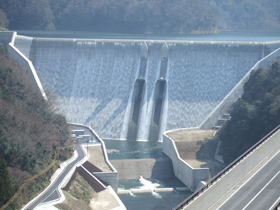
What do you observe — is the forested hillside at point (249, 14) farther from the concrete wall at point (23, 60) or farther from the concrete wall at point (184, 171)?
the concrete wall at point (184, 171)

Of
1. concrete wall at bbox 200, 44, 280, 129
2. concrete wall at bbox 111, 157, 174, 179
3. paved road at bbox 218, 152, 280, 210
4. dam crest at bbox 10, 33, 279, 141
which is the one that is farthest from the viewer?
dam crest at bbox 10, 33, 279, 141

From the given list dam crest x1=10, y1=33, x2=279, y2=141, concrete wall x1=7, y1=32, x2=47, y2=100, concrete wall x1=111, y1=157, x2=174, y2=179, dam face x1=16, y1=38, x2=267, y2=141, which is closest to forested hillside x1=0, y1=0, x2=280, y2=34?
concrete wall x1=7, y1=32, x2=47, y2=100

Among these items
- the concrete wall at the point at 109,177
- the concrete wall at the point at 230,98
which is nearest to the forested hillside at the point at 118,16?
the concrete wall at the point at 230,98

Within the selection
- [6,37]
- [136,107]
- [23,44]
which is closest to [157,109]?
[136,107]

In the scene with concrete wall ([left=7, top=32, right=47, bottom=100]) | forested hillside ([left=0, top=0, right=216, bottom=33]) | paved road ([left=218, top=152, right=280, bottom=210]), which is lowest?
paved road ([left=218, top=152, right=280, bottom=210])

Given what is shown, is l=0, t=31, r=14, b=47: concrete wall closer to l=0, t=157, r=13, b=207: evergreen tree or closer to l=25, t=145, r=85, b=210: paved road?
l=25, t=145, r=85, b=210: paved road

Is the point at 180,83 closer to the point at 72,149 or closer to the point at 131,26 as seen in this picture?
the point at 72,149
